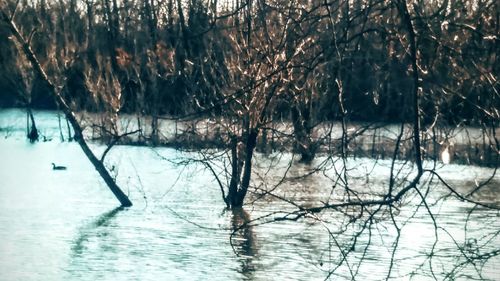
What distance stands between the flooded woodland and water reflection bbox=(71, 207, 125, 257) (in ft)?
0.22

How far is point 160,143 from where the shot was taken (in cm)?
3203

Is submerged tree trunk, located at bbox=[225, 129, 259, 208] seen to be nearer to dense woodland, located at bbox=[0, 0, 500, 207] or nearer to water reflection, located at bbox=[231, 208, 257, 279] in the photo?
dense woodland, located at bbox=[0, 0, 500, 207]

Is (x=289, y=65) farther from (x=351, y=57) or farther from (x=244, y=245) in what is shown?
(x=244, y=245)

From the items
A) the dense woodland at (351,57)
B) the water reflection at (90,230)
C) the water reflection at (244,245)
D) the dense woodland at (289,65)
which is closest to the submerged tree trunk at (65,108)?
the dense woodland at (289,65)

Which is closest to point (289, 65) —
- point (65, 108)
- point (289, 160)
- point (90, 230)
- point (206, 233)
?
point (206, 233)

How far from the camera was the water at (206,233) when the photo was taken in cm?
1393

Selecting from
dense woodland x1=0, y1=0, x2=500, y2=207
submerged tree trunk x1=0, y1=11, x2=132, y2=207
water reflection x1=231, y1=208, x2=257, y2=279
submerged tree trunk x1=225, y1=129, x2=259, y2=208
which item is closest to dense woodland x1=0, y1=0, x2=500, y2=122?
dense woodland x1=0, y1=0, x2=500, y2=207

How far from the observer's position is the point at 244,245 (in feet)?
53.4

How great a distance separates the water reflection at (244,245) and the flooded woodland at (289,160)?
0.16 feet

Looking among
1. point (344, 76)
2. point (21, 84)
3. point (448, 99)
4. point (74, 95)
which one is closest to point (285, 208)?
point (344, 76)

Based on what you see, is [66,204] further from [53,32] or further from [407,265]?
[53,32]

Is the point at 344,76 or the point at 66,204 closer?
the point at 344,76

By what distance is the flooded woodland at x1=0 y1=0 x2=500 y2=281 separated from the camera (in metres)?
8.00

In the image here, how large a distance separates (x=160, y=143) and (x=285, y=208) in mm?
13139
